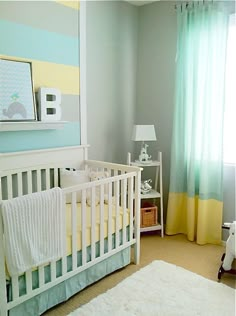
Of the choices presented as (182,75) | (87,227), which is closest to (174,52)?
(182,75)

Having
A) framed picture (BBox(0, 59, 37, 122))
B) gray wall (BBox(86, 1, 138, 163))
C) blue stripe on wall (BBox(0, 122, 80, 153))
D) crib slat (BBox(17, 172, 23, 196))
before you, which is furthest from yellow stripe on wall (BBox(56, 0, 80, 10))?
crib slat (BBox(17, 172, 23, 196))

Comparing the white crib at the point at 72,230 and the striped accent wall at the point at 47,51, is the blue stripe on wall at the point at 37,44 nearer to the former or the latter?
the striped accent wall at the point at 47,51

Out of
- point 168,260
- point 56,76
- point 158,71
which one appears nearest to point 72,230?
point 168,260

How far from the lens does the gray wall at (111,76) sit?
10.4 ft

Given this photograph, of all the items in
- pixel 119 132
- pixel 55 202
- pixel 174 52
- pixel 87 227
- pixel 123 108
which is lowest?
pixel 87 227

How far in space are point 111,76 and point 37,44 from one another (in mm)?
1010

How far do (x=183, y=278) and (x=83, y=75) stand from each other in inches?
81.4

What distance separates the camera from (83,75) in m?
3.05

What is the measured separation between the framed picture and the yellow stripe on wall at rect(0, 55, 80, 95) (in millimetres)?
79

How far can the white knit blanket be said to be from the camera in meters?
1.73

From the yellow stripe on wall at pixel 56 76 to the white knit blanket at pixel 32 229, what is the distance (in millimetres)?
1138

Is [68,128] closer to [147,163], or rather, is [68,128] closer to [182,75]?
[147,163]

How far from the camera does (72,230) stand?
211 cm

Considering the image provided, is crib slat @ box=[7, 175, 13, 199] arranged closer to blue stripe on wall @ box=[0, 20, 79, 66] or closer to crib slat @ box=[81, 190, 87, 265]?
crib slat @ box=[81, 190, 87, 265]
